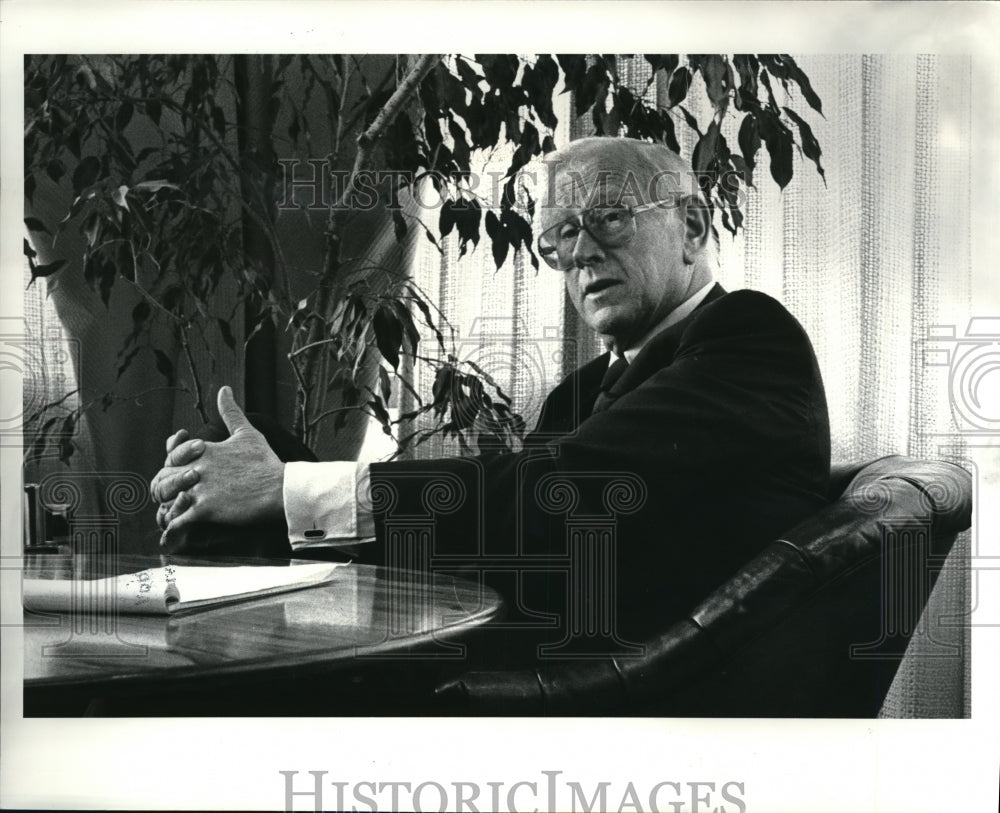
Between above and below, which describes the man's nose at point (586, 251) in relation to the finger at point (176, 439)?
above

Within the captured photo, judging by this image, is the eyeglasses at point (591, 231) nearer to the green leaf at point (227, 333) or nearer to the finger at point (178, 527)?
the green leaf at point (227, 333)

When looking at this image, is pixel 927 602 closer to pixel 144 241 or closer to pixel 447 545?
pixel 447 545

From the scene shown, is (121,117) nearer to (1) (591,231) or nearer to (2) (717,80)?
(1) (591,231)

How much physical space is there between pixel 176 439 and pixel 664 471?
1.14m

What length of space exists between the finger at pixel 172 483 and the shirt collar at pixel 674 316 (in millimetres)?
1024

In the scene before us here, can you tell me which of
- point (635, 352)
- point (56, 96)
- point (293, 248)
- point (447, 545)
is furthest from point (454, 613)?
point (56, 96)

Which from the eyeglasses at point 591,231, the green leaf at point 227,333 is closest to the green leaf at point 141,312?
the green leaf at point 227,333

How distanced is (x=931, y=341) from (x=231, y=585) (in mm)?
1733

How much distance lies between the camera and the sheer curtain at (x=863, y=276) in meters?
2.53

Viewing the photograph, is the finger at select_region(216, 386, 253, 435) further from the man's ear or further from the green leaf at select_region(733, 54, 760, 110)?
the green leaf at select_region(733, 54, 760, 110)

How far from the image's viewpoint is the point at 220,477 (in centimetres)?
254

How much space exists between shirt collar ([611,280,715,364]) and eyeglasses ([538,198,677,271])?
201 millimetres

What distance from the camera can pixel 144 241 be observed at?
100 inches

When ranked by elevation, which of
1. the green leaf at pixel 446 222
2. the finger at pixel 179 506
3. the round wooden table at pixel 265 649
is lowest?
the round wooden table at pixel 265 649
